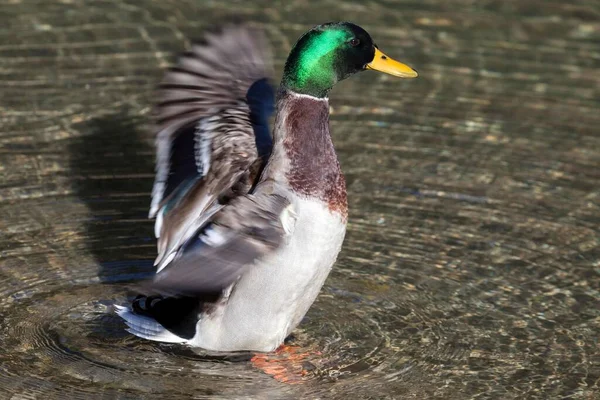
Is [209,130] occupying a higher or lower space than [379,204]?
higher

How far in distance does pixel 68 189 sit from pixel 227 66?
1421mm

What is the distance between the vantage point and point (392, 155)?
24.0 ft

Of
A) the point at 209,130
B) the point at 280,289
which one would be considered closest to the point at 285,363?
the point at 280,289

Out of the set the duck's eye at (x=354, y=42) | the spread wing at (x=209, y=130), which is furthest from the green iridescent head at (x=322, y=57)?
the spread wing at (x=209, y=130)

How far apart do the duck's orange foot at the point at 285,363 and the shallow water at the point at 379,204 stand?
0.21ft

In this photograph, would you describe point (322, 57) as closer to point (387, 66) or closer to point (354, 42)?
point (354, 42)

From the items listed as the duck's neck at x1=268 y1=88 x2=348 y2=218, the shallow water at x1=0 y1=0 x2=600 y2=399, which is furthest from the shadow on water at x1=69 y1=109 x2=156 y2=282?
the duck's neck at x1=268 y1=88 x2=348 y2=218

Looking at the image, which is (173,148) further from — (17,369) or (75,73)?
(75,73)

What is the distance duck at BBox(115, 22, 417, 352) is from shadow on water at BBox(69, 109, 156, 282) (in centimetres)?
68

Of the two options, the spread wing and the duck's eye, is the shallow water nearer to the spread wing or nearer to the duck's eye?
the spread wing

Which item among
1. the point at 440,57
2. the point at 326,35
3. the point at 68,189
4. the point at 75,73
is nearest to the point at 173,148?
the point at 326,35

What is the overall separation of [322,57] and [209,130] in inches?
29.0

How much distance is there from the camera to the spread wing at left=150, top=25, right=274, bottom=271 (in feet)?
17.1

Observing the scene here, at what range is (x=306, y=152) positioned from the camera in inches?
195
